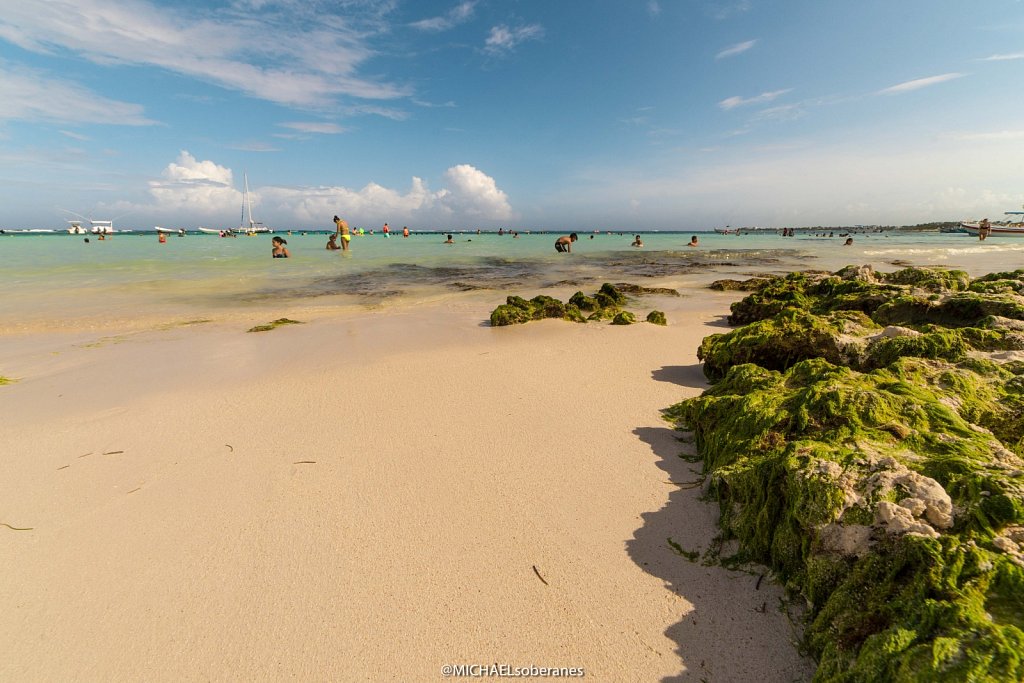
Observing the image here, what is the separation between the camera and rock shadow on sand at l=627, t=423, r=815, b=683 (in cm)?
175

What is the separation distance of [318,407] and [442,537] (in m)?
2.63

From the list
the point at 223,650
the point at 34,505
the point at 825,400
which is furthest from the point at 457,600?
the point at 34,505

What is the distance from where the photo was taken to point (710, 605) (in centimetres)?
206

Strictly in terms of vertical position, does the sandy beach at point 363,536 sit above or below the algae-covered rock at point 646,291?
below

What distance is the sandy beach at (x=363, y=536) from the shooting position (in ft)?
6.24

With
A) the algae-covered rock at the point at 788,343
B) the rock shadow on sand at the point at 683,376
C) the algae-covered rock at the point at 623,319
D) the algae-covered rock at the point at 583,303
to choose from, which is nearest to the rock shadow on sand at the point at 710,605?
the rock shadow on sand at the point at 683,376

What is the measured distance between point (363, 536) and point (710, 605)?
2039mm

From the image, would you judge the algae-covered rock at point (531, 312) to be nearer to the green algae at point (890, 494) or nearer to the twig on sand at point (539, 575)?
the green algae at point (890, 494)

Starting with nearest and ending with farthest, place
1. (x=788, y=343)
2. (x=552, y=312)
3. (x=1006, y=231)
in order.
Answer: (x=788, y=343)
(x=552, y=312)
(x=1006, y=231)

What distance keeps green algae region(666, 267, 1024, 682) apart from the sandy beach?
0.30 m

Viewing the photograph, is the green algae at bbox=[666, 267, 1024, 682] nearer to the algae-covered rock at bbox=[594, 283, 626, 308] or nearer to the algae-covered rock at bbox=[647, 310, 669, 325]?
the algae-covered rock at bbox=[647, 310, 669, 325]

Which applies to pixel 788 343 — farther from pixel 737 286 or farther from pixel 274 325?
pixel 737 286

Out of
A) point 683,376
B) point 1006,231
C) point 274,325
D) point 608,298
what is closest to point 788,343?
point 683,376

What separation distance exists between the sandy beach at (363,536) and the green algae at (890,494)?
300mm
